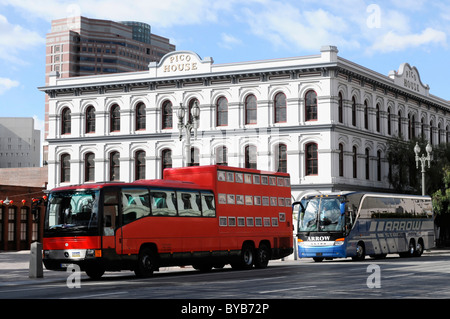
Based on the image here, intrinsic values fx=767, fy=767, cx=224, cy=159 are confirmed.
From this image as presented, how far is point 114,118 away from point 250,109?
11449 mm

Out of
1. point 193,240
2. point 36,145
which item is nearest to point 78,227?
point 193,240

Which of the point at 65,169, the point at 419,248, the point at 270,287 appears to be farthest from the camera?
the point at 65,169

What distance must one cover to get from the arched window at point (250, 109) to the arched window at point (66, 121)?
50.1ft

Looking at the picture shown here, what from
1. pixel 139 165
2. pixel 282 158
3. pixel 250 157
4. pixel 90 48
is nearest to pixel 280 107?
pixel 282 158

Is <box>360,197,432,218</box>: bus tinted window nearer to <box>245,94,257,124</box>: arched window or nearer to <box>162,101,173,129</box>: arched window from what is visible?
<box>245,94,257,124</box>: arched window

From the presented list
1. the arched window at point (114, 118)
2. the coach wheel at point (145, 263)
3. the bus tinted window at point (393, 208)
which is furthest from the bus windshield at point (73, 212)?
the arched window at point (114, 118)

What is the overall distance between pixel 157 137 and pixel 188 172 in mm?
29444

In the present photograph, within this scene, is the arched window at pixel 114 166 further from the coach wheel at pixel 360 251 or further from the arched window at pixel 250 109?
the coach wheel at pixel 360 251

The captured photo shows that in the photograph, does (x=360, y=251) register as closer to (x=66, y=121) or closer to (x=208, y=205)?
(x=208, y=205)

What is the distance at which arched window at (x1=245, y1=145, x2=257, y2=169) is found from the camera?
55.2m

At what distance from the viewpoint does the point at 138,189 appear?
83.0 ft

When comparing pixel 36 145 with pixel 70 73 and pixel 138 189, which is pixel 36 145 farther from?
pixel 138 189

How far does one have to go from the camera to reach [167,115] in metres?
58.6

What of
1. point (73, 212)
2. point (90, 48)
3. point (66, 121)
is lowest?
point (73, 212)
